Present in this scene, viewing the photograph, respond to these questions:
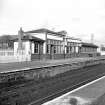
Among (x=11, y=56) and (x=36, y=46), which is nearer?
(x=11, y=56)

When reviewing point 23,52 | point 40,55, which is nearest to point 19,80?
point 23,52

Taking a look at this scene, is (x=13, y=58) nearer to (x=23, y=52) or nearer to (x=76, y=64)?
(x=23, y=52)

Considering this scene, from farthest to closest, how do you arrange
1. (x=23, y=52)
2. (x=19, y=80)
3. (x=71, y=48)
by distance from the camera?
1. (x=71, y=48)
2. (x=23, y=52)
3. (x=19, y=80)

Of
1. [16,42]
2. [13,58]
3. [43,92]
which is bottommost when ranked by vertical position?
[43,92]

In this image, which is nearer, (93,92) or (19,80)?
(93,92)

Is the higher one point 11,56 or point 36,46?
point 36,46

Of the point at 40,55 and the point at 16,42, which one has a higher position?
the point at 16,42

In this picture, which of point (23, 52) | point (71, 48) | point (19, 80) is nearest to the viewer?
point (19, 80)

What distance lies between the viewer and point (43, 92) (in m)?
9.49

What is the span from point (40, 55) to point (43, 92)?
17472 millimetres

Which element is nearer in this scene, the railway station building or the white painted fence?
the white painted fence

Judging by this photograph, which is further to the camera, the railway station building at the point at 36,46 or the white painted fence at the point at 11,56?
the railway station building at the point at 36,46

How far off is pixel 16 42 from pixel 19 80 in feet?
46.6

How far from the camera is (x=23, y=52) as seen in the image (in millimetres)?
24422
